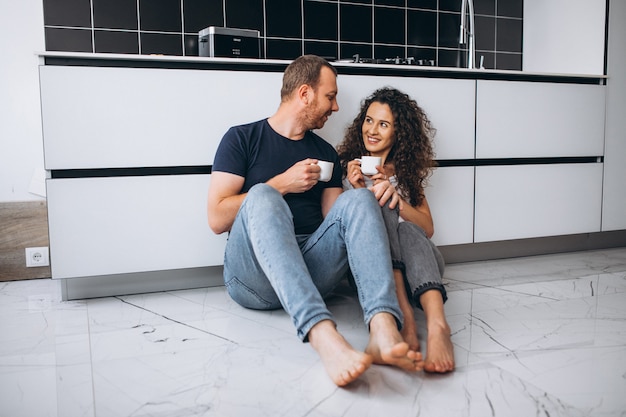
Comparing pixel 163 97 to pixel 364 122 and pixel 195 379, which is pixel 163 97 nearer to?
pixel 364 122

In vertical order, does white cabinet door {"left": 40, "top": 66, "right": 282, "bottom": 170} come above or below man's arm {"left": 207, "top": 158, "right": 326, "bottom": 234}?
above

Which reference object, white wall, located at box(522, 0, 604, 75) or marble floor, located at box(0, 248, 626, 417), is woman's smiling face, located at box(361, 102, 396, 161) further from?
white wall, located at box(522, 0, 604, 75)

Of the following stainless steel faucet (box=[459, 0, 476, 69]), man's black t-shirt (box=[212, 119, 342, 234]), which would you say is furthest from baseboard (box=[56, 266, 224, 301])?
stainless steel faucet (box=[459, 0, 476, 69])

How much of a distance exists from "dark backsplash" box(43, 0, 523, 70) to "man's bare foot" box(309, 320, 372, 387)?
2025 millimetres

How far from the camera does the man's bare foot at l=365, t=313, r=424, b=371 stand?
4.24 feet

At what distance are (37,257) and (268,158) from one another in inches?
50.2

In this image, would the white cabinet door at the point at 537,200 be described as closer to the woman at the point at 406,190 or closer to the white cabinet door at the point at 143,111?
the woman at the point at 406,190

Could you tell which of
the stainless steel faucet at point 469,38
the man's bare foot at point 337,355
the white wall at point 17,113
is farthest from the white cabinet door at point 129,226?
the stainless steel faucet at point 469,38

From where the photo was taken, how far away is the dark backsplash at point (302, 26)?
295cm

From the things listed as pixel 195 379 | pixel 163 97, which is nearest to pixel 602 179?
pixel 163 97

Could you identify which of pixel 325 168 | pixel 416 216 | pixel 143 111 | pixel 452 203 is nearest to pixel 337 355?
pixel 325 168

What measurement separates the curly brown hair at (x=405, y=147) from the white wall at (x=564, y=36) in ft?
4.51

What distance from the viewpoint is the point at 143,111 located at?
205 cm

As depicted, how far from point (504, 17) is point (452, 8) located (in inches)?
15.4
